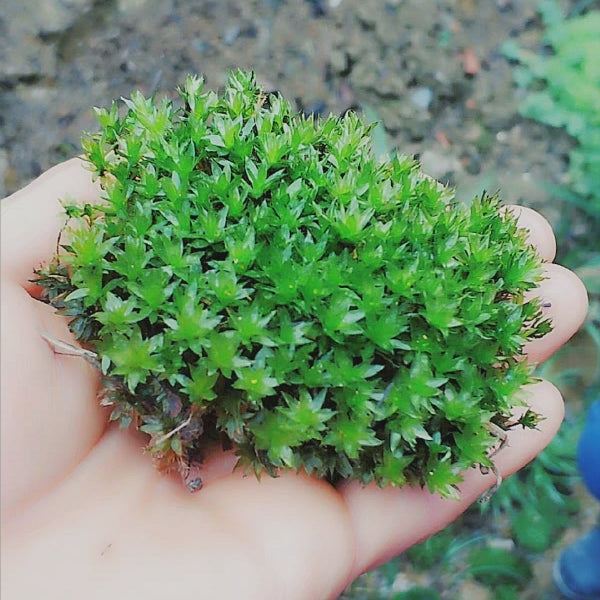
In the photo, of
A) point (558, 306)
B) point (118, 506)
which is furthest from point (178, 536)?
point (558, 306)

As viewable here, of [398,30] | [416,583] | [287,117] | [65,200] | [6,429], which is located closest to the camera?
[6,429]

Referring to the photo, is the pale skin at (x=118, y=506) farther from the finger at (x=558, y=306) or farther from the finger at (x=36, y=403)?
the finger at (x=558, y=306)

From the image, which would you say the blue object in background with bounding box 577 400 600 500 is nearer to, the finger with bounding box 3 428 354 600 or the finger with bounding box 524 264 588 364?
the finger with bounding box 524 264 588 364

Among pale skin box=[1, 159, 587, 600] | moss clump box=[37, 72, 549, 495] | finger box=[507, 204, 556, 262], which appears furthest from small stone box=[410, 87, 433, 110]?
pale skin box=[1, 159, 587, 600]

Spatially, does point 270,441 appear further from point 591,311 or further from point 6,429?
point 591,311

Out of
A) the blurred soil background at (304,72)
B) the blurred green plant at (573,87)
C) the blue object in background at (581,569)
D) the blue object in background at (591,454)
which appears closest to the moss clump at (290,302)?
the blue object in background at (591,454)

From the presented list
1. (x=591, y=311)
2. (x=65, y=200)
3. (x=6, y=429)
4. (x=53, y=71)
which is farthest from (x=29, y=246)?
(x=591, y=311)
